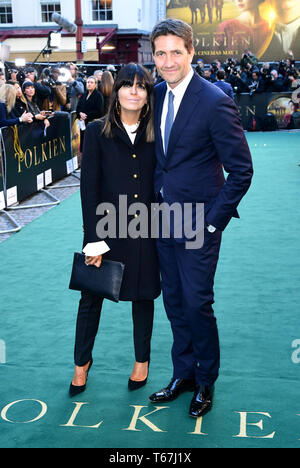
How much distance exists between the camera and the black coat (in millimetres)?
3479

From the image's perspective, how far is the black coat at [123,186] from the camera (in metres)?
3.48

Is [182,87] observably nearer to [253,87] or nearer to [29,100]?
[29,100]

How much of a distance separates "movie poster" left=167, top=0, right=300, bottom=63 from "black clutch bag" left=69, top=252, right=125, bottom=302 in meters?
31.4

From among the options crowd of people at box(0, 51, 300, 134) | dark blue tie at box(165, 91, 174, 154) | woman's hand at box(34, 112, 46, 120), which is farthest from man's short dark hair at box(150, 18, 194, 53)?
woman's hand at box(34, 112, 46, 120)

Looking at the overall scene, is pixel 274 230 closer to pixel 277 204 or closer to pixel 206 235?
pixel 277 204

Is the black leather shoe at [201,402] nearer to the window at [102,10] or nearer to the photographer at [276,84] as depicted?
the photographer at [276,84]

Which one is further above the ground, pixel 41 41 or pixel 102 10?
pixel 102 10

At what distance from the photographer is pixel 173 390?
12.0ft

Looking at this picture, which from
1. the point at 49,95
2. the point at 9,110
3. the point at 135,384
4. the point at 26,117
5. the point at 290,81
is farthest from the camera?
the point at 290,81

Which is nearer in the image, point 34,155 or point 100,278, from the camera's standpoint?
point 100,278

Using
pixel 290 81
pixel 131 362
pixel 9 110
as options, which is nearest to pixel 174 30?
pixel 131 362

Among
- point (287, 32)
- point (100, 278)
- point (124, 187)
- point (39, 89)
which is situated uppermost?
point (287, 32)

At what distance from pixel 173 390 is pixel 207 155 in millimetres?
1365

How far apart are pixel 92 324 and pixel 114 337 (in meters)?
0.86
